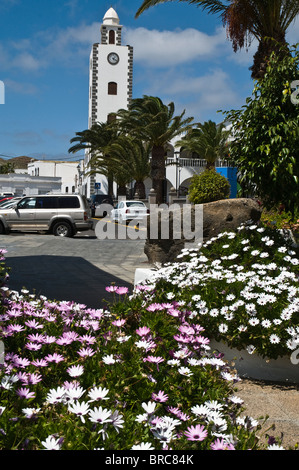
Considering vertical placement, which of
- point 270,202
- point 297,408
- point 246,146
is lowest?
point 297,408

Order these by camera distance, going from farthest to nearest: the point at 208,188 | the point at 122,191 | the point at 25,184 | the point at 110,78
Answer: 1. the point at 25,184
2. the point at 110,78
3. the point at 122,191
4. the point at 208,188

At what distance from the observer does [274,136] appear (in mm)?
6512

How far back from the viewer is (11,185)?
267 feet

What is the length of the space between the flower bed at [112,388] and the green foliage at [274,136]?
3.25 meters

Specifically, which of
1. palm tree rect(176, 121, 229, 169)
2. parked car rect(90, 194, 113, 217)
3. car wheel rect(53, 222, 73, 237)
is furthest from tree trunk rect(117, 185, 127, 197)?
car wheel rect(53, 222, 73, 237)

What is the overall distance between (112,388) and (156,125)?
33.7 m

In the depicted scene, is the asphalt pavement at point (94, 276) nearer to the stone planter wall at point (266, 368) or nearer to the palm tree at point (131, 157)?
the stone planter wall at point (266, 368)

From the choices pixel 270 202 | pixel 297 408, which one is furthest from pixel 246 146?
pixel 297 408

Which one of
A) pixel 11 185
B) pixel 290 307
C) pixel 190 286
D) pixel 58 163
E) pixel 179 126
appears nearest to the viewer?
pixel 290 307

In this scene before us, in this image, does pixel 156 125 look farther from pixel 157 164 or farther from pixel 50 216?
pixel 50 216

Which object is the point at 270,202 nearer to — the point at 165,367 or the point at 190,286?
the point at 190,286

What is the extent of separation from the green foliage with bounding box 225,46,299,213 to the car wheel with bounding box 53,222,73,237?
14.4m

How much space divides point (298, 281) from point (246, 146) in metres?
2.49

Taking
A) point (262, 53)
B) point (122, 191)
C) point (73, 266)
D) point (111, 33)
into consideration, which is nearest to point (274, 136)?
point (73, 266)
